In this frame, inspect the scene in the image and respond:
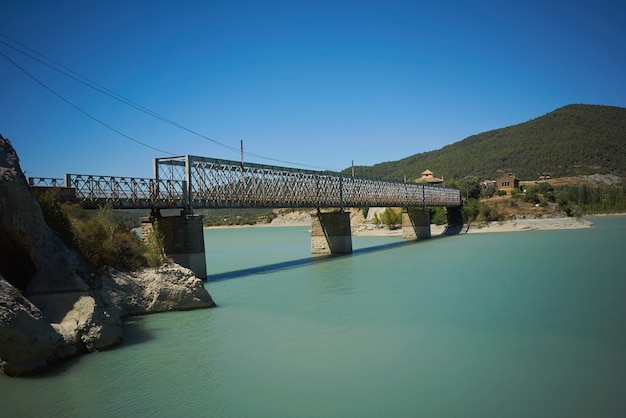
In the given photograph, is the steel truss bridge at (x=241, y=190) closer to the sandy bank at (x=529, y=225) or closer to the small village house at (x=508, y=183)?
the sandy bank at (x=529, y=225)

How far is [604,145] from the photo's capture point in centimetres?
19225

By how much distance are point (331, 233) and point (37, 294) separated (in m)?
45.0

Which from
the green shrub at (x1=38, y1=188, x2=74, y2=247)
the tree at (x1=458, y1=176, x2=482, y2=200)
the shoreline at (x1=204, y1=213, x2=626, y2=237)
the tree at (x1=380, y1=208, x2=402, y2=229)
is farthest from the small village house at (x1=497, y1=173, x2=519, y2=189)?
the green shrub at (x1=38, y1=188, x2=74, y2=247)

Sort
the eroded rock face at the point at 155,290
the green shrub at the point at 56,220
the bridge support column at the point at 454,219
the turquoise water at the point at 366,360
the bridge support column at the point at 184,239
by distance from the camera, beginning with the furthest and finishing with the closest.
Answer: the bridge support column at the point at 454,219
the bridge support column at the point at 184,239
the eroded rock face at the point at 155,290
the green shrub at the point at 56,220
the turquoise water at the point at 366,360

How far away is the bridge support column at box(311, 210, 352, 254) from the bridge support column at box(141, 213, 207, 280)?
23.6 meters

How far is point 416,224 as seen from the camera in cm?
8406

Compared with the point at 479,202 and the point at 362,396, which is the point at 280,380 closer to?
the point at 362,396

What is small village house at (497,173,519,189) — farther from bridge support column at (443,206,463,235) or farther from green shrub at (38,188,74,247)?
green shrub at (38,188,74,247)

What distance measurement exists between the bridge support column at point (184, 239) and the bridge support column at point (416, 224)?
5263cm

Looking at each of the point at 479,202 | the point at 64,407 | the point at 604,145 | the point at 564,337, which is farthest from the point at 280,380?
the point at 604,145

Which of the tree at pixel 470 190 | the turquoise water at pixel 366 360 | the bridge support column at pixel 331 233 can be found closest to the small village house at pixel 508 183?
the tree at pixel 470 190

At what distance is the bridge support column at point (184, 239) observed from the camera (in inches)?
1437

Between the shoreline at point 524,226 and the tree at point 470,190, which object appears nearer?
the shoreline at point 524,226

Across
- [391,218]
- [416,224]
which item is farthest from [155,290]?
[391,218]
